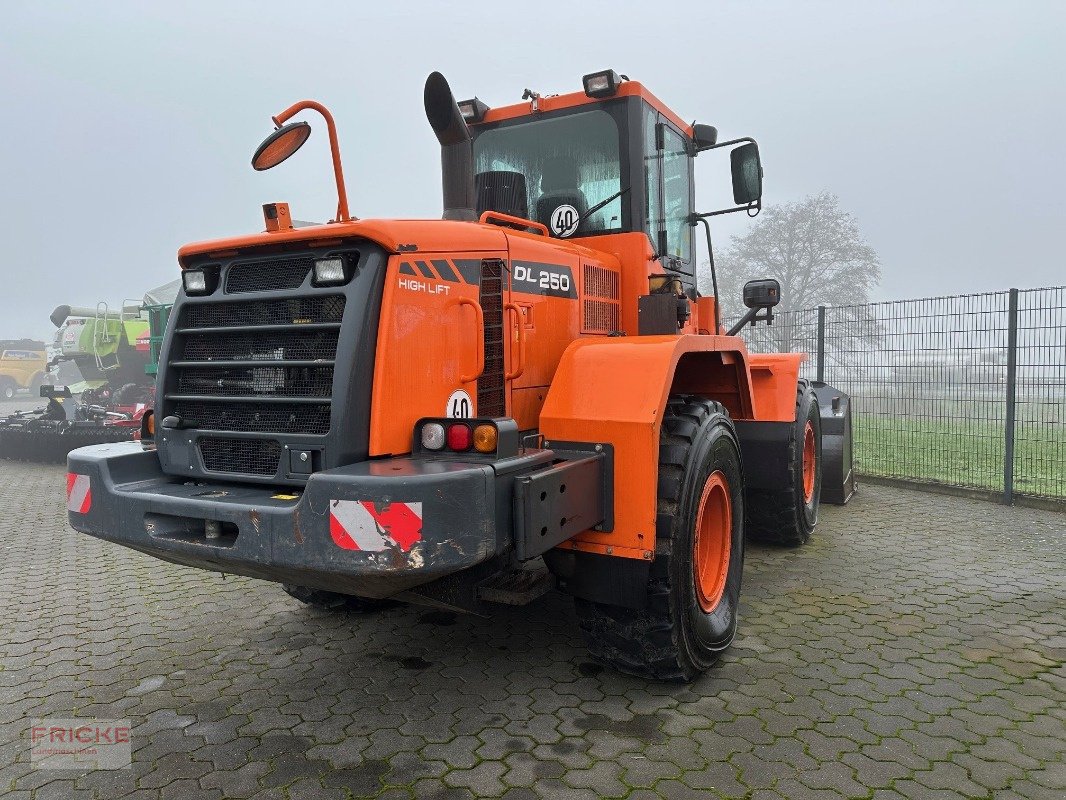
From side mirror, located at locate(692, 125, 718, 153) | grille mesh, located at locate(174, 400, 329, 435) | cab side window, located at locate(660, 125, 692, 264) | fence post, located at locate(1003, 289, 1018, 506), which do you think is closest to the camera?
grille mesh, located at locate(174, 400, 329, 435)

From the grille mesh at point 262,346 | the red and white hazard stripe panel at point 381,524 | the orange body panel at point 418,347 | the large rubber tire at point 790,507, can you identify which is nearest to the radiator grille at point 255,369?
the grille mesh at point 262,346

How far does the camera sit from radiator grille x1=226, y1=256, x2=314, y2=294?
2996 mm

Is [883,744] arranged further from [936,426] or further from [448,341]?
[936,426]

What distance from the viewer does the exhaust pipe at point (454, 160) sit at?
135 inches

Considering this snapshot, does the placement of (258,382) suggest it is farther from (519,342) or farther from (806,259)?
(806,259)

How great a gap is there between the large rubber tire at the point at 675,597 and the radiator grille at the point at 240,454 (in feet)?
4.69

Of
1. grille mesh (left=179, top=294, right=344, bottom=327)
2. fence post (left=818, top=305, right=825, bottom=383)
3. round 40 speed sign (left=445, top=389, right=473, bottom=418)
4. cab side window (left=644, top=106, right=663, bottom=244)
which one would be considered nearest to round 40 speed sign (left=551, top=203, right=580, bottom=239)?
cab side window (left=644, top=106, right=663, bottom=244)

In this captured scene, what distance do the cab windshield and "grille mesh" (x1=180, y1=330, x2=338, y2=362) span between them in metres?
1.83

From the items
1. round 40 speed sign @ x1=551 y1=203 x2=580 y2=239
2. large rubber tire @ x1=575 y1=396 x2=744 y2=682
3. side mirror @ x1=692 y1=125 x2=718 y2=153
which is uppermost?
side mirror @ x1=692 y1=125 x2=718 y2=153

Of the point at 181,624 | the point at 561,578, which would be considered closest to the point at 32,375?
the point at 181,624

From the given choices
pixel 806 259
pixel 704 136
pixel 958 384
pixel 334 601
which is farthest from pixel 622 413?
pixel 806 259

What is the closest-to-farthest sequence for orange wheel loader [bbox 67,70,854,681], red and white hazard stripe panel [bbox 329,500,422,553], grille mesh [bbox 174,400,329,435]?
red and white hazard stripe panel [bbox 329,500,422,553]
orange wheel loader [bbox 67,70,854,681]
grille mesh [bbox 174,400,329,435]

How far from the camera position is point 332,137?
118 inches

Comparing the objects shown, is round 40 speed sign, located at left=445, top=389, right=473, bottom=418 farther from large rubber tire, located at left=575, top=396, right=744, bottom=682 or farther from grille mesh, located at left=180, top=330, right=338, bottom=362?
large rubber tire, located at left=575, top=396, right=744, bottom=682
